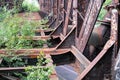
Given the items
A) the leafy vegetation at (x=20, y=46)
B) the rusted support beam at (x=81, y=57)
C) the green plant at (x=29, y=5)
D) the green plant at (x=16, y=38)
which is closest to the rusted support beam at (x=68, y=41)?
the rusted support beam at (x=81, y=57)

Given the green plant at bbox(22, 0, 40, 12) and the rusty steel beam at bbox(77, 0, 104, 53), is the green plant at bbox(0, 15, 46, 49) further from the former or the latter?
the green plant at bbox(22, 0, 40, 12)

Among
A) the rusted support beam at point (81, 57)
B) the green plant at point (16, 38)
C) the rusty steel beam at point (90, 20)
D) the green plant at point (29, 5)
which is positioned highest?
the rusty steel beam at point (90, 20)

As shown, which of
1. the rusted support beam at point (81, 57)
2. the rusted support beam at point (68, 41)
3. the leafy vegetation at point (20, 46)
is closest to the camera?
the leafy vegetation at point (20, 46)

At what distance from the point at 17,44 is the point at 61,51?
1212 millimetres

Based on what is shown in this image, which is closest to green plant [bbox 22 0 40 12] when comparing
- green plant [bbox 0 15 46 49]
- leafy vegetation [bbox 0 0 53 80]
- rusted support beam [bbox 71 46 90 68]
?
leafy vegetation [bbox 0 0 53 80]

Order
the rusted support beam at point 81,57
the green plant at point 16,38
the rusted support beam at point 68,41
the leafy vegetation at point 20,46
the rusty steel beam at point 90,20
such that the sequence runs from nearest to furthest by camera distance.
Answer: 1. the leafy vegetation at point 20,46
2. the rusted support beam at point 81,57
3. the rusty steel beam at point 90,20
4. the rusted support beam at point 68,41
5. the green plant at point 16,38

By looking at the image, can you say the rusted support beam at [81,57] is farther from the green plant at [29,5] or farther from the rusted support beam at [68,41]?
the green plant at [29,5]

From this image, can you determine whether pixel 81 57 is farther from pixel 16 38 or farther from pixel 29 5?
pixel 29 5

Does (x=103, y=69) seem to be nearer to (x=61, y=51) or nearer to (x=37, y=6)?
(x=61, y=51)

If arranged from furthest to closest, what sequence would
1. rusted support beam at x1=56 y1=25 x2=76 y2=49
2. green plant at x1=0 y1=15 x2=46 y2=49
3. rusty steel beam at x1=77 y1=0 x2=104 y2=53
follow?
1. green plant at x1=0 y1=15 x2=46 y2=49
2. rusted support beam at x1=56 y1=25 x2=76 y2=49
3. rusty steel beam at x1=77 y1=0 x2=104 y2=53

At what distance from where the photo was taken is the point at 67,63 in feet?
17.0

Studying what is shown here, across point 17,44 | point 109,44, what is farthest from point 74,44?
point 109,44

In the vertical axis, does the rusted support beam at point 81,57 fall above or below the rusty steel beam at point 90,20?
below

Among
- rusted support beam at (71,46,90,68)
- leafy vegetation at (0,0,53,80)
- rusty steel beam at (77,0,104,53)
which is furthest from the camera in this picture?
rusty steel beam at (77,0,104,53)
